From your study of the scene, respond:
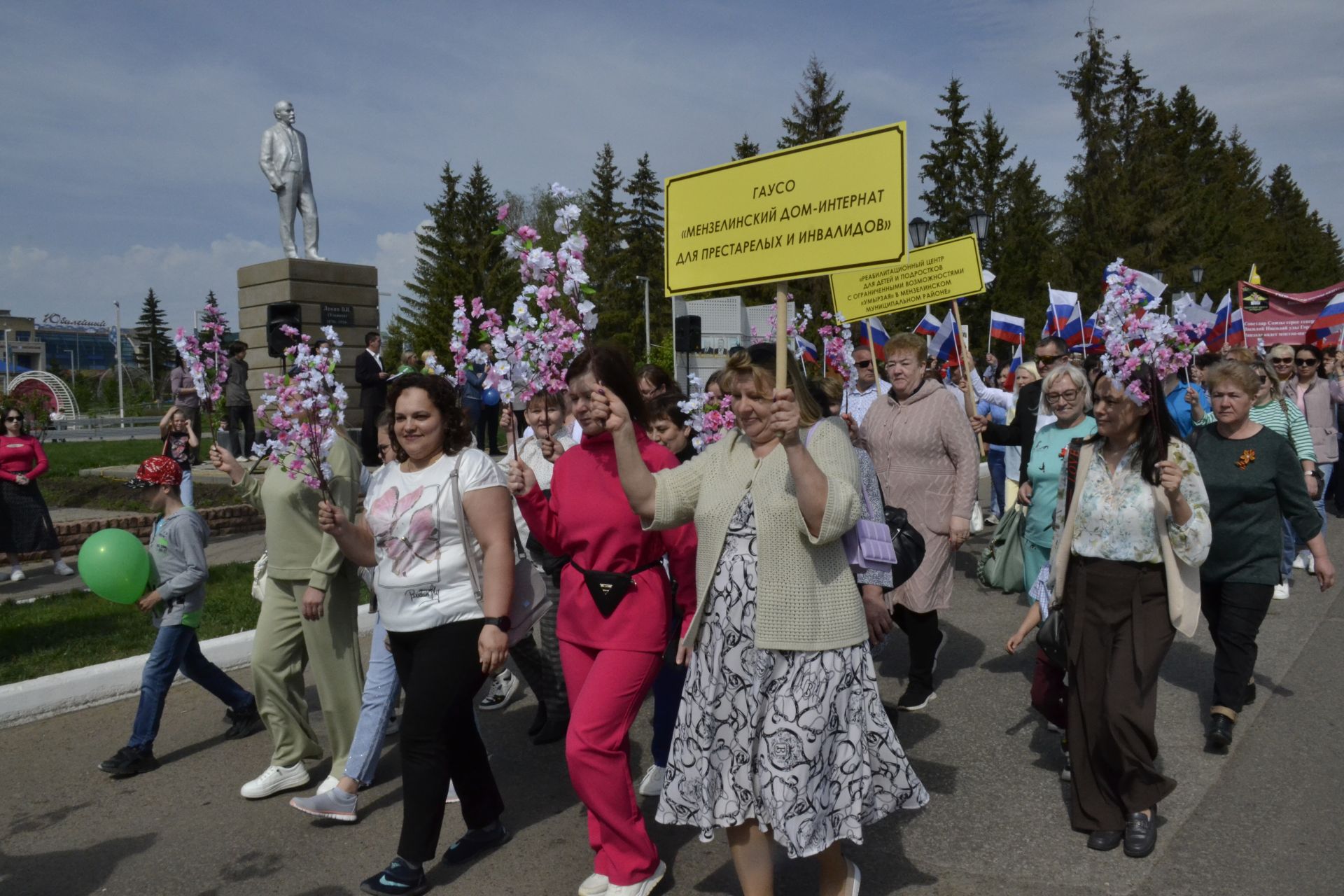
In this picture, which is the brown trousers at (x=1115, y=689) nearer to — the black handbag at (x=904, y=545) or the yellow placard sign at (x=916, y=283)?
the black handbag at (x=904, y=545)

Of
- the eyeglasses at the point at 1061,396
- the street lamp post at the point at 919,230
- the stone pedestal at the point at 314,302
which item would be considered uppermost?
the street lamp post at the point at 919,230

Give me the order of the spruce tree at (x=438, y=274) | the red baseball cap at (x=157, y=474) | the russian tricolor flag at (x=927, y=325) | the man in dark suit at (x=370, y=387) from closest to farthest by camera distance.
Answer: the red baseball cap at (x=157, y=474) < the russian tricolor flag at (x=927, y=325) < the man in dark suit at (x=370, y=387) < the spruce tree at (x=438, y=274)

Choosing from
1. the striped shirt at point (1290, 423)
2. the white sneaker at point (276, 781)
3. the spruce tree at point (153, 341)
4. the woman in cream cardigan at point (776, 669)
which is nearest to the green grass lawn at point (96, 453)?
the white sneaker at point (276, 781)

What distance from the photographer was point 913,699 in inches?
228

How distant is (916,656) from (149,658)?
12.8ft

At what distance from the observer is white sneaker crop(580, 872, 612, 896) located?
371 centimetres

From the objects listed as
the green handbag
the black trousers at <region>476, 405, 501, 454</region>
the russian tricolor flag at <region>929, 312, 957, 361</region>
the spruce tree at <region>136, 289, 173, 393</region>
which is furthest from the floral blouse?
the spruce tree at <region>136, 289, 173, 393</region>

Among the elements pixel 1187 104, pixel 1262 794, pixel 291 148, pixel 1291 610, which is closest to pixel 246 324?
A: pixel 291 148

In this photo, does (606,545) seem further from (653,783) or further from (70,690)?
(70,690)

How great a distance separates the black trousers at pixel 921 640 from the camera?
574 centimetres

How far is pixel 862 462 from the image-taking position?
3.90 meters

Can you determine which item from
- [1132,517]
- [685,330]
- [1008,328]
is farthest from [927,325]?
[1132,517]

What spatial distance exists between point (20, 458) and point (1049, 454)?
9.19 metres

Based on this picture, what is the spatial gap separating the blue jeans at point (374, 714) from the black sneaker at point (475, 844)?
55cm
